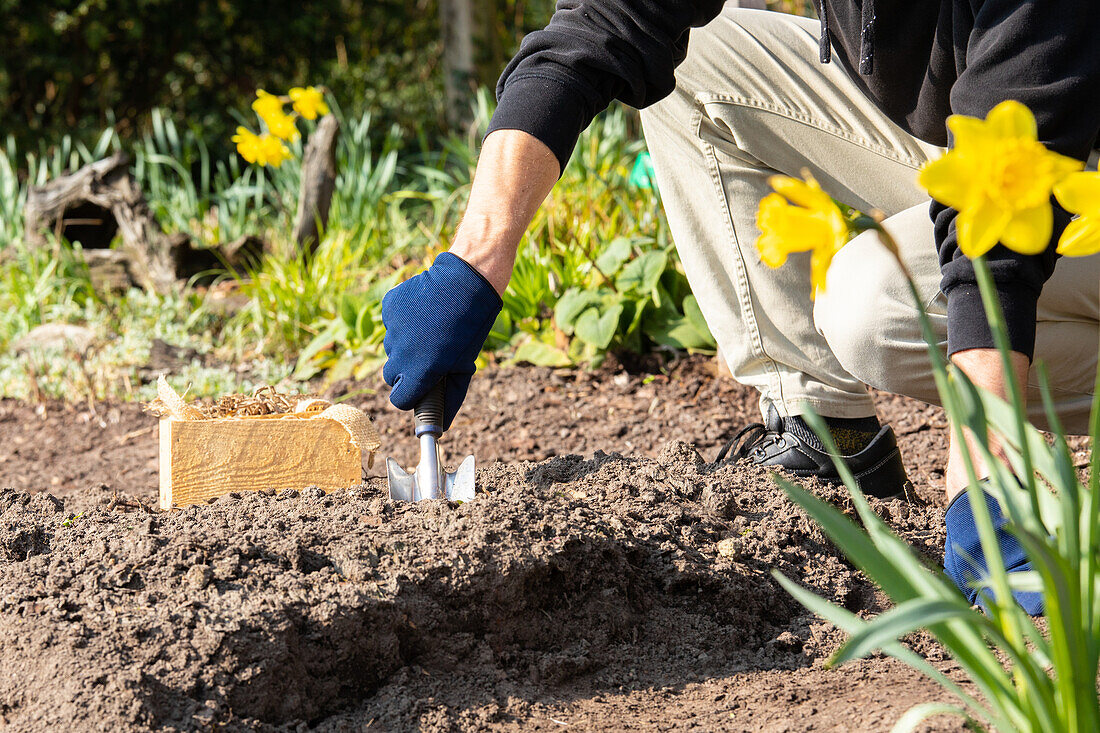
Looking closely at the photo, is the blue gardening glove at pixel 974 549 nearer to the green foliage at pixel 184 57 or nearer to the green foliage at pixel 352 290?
the green foliage at pixel 352 290

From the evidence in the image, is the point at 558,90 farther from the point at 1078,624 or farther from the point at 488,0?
the point at 488,0

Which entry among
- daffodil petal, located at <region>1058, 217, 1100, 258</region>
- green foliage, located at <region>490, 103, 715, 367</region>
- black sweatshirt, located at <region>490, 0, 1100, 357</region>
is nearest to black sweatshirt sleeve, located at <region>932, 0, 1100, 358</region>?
black sweatshirt, located at <region>490, 0, 1100, 357</region>

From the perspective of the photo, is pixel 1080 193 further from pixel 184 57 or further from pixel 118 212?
pixel 184 57

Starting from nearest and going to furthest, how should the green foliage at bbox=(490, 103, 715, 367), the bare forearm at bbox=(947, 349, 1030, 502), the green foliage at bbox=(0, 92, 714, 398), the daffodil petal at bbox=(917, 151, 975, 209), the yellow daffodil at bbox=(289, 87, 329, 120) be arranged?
the daffodil petal at bbox=(917, 151, 975, 209), the bare forearm at bbox=(947, 349, 1030, 502), the green foliage at bbox=(490, 103, 715, 367), the green foliage at bbox=(0, 92, 714, 398), the yellow daffodil at bbox=(289, 87, 329, 120)

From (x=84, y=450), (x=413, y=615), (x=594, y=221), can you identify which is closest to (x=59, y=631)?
(x=413, y=615)

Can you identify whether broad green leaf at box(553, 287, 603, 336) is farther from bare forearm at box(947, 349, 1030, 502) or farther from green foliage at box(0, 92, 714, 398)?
bare forearm at box(947, 349, 1030, 502)

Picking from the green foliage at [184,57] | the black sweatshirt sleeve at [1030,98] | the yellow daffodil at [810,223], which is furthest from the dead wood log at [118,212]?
the yellow daffodil at [810,223]

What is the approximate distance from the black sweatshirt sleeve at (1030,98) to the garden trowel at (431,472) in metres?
0.81

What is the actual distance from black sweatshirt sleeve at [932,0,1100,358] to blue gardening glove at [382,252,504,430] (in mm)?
729

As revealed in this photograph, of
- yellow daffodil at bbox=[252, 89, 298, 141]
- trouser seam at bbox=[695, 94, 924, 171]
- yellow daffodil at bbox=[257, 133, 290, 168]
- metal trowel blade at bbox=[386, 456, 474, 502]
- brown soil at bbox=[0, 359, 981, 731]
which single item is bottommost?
brown soil at bbox=[0, 359, 981, 731]

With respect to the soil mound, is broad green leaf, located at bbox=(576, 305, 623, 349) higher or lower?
higher

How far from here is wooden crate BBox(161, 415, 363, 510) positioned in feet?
5.85

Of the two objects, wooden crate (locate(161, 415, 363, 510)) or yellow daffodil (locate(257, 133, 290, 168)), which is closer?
wooden crate (locate(161, 415, 363, 510))

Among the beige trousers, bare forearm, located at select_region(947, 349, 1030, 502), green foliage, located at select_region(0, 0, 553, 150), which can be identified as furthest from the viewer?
green foliage, located at select_region(0, 0, 553, 150)
